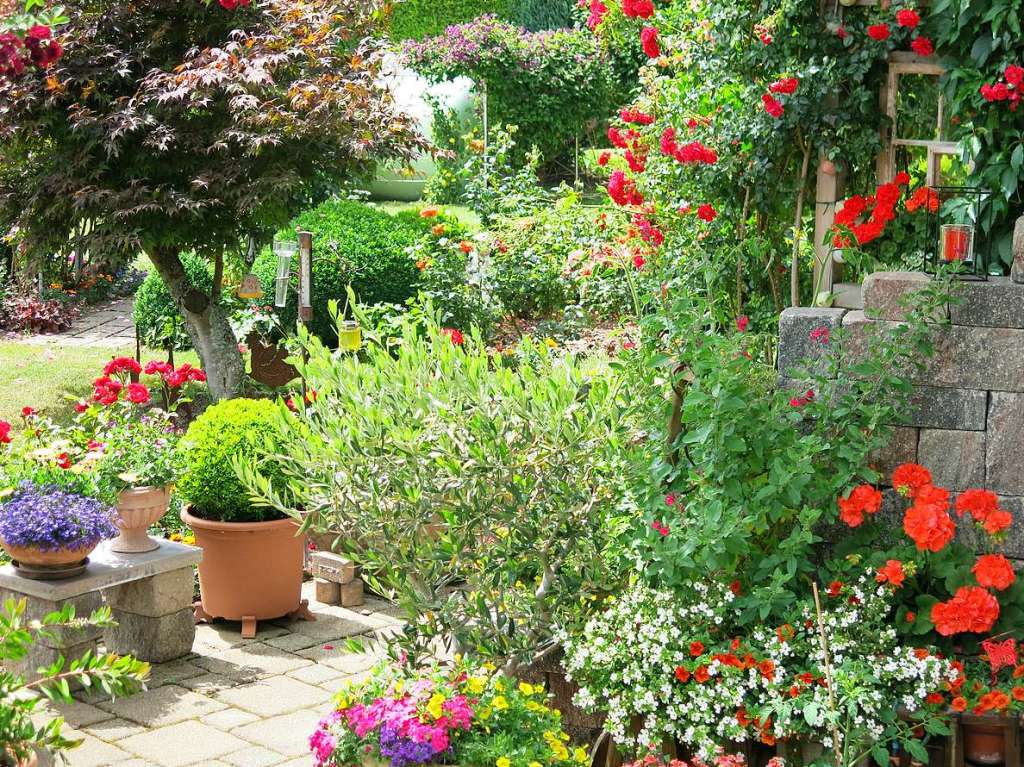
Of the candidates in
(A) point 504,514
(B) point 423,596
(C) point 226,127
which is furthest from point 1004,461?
(C) point 226,127

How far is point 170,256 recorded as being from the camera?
21.3ft

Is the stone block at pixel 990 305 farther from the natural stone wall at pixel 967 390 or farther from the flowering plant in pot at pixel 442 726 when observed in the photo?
the flowering plant in pot at pixel 442 726

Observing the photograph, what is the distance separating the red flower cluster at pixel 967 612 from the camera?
111 inches

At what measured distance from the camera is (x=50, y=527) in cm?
391

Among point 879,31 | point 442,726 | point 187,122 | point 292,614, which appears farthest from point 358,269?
point 442,726

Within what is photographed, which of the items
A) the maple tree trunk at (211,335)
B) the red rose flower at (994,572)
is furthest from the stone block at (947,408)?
the maple tree trunk at (211,335)

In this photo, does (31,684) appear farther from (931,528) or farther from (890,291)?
(890,291)

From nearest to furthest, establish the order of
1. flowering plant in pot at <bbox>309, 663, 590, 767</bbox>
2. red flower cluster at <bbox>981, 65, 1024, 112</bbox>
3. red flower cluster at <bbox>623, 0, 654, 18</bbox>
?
flowering plant in pot at <bbox>309, 663, 590, 767</bbox> < red flower cluster at <bbox>981, 65, 1024, 112</bbox> < red flower cluster at <bbox>623, 0, 654, 18</bbox>

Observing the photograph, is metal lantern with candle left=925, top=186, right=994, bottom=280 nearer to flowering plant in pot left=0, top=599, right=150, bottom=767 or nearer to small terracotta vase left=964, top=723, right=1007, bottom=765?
small terracotta vase left=964, top=723, right=1007, bottom=765

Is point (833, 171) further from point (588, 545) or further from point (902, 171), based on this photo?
point (588, 545)

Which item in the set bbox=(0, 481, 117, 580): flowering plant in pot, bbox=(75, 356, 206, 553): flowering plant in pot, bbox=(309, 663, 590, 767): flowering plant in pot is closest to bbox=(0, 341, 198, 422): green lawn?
bbox=(75, 356, 206, 553): flowering plant in pot

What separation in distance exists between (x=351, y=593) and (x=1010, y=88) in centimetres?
312

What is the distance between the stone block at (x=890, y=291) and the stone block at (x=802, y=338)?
4.1 inches

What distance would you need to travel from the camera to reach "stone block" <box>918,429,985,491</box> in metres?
3.14
